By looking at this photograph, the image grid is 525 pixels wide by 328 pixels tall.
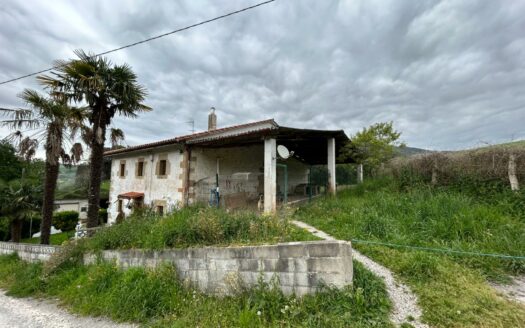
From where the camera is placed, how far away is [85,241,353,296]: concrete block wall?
3229mm

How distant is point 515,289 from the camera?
3133 mm

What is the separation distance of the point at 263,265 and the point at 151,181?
31.3 ft

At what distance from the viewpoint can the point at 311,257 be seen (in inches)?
132

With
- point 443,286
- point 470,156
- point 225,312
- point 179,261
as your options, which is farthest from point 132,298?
point 470,156

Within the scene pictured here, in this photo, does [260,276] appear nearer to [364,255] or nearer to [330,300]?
[330,300]

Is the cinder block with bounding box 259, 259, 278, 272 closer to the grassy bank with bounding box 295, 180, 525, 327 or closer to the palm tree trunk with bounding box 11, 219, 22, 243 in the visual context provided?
the grassy bank with bounding box 295, 180, 525, 327

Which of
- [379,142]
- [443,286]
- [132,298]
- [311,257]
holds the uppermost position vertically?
[379,142]

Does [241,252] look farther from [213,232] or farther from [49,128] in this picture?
[49,128]

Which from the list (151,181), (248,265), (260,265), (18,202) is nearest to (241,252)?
(248,265)

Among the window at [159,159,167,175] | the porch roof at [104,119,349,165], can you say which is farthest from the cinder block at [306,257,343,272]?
the window at [159,159,167,175]

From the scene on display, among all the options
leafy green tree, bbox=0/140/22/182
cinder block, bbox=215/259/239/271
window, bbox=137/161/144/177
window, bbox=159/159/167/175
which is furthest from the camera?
leafy green tree, bbox=0/140/22/182

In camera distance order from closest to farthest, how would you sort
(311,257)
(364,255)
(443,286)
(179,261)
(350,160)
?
(443,286) → (311,257) → (364,255) → (179,261) → (350,160)

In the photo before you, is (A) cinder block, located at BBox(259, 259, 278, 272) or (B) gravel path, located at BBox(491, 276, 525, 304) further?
(A) cinder block, located at BBox(259, 259, 278, 272)

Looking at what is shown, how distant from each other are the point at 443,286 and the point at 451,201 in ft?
10.7
